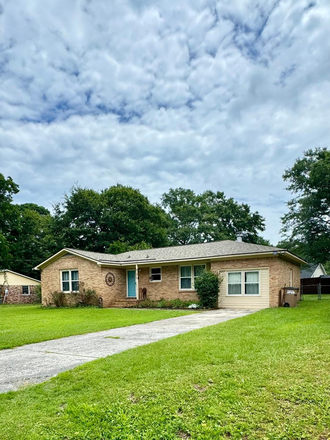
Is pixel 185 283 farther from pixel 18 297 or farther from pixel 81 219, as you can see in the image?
pixel 81 219

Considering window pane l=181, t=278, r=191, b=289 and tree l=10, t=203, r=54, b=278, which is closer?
window pane l=181, t=278, r=191, b=289

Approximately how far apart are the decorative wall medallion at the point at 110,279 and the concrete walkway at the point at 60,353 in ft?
34.5

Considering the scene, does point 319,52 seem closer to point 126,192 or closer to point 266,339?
point 266,339

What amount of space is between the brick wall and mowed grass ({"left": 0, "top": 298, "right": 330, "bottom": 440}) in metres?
28.0

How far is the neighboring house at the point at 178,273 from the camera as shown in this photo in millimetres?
15586

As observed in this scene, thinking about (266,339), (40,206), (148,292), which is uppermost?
(40,206)

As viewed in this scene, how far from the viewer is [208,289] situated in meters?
15.9

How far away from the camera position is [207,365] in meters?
4.71

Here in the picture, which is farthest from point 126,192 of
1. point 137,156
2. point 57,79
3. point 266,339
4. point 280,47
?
point 266,339

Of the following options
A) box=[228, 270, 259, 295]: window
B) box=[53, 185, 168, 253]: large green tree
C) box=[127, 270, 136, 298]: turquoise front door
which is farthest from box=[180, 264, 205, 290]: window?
box=[53, 185, 168, 253]: large green tree

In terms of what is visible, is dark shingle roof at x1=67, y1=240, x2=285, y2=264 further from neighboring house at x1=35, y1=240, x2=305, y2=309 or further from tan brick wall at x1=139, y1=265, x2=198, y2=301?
tan brick wall at x1=139, y1=265, x2=198, y2=301

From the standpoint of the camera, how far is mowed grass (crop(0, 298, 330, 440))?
9.80 feet

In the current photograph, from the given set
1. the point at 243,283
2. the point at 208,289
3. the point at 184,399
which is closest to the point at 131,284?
the point at 208,289

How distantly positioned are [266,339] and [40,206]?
164 ft
